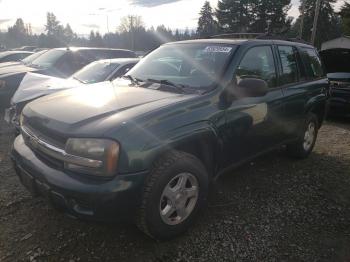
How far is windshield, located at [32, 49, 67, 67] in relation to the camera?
342 inches

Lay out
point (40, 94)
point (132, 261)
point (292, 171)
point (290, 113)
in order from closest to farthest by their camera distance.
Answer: point (132, 261)
point (290, 113)
point (292, 171)
point (40, 94)

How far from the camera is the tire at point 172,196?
115 inches

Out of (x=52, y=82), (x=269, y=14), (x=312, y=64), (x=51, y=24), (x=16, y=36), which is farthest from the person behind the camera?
(x=51, y=24)

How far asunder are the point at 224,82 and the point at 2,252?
8.27ft

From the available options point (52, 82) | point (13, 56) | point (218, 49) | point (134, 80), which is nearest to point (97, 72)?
point (52, 82)

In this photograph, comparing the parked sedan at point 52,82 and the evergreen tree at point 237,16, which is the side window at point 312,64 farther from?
the evergreen tree at point 237,16

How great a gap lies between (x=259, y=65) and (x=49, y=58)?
20.9 feet

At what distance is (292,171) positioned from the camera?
5.09m

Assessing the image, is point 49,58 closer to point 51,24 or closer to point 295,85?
point 295,85

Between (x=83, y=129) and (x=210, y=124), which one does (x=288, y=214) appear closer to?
(x=210, y=124)

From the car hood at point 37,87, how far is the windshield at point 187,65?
2.03 m

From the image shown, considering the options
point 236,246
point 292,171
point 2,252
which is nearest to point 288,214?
point 236,246

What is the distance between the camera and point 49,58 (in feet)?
29.6

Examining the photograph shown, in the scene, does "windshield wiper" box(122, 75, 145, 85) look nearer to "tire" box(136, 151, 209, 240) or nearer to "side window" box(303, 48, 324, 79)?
"tire" box(136, 151, 209, 240)
